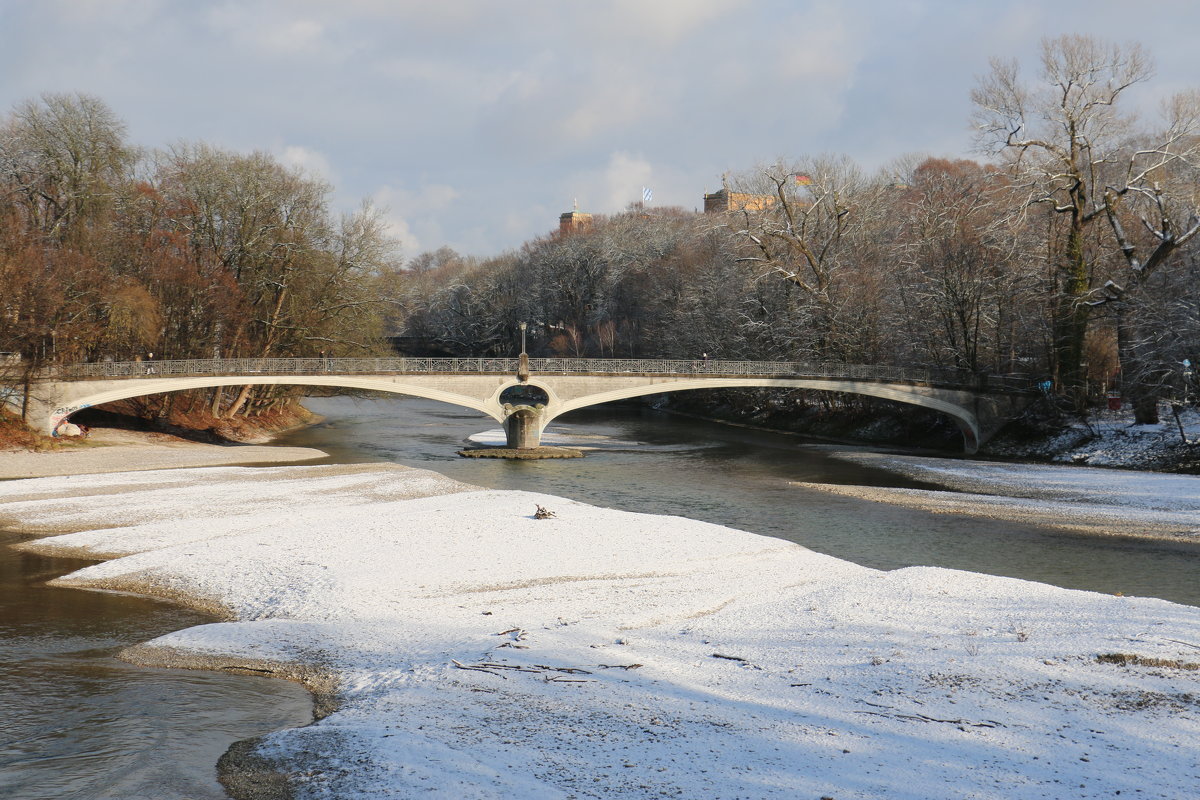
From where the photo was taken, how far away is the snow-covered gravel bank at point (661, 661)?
876 centimetres

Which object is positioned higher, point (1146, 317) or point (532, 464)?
point (1146, 317)

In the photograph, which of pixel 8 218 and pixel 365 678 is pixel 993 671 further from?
pixel 8 218

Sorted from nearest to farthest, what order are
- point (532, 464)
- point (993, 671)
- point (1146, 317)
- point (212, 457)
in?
point (993, 671) → point (1146, 317) → point (212, 457) → point (532, 464)

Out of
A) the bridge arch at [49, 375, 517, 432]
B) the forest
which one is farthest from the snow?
the bridge arch at [49, 375, 517, 432]

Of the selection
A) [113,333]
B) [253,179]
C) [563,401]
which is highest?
[253,179]

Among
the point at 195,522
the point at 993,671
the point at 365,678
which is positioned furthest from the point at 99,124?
the point at 993,671

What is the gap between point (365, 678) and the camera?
1205 centimetres

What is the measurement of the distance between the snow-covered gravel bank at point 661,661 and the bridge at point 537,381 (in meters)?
21.4

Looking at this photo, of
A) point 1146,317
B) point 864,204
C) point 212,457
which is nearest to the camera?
point 1146,317

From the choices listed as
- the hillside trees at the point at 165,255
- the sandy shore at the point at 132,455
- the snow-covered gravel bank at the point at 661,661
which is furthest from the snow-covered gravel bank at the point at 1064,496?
the hillside trees at the point at 165,255

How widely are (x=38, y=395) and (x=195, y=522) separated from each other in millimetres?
22029

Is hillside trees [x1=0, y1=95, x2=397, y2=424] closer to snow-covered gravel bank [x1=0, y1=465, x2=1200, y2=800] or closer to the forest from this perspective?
the forest

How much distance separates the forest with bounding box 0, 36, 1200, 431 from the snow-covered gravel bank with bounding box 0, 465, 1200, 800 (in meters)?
25.0

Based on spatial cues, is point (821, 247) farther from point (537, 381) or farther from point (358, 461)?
point (358, 461)
